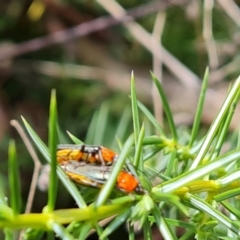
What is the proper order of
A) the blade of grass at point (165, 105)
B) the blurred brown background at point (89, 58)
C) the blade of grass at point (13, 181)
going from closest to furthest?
the blade of grass at point (13, 181), the blade of grass at point (165, 105), the blurred brown background at point (89, 58)

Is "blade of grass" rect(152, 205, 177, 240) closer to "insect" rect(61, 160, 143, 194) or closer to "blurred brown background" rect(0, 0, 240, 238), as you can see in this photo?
"insect" rect(61, 160, 143, 194)

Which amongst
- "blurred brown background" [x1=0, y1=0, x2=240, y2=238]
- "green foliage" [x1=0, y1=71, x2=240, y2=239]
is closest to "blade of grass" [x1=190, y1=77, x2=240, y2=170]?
"green foliage" [x1=0, y1=71, x2=240, y2=239]

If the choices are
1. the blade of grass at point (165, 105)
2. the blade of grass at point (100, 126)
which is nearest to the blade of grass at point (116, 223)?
the blade of grass at point (165, 105)

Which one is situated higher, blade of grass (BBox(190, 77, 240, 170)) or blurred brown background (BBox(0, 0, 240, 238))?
blurred brown background (BBox(0, 0, 240, 238))

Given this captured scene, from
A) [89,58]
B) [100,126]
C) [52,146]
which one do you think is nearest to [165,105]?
[52,146]

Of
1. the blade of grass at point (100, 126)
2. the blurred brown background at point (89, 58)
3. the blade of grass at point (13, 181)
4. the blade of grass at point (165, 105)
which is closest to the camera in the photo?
the blade of grass at point (13, 181)

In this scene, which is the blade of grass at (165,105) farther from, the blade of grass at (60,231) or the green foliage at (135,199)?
the blade of grass at (60,231)

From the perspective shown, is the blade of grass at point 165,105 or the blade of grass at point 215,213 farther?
the blade of grass at point 165,105
